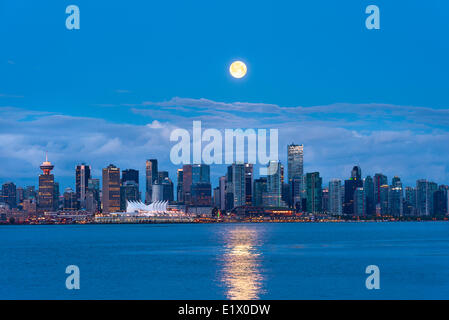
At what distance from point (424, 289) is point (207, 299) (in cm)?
1984

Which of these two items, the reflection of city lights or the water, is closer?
the reflection of city lights

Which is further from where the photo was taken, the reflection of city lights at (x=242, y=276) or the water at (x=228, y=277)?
the water at (x=228, y=277)

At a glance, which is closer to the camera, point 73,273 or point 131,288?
point 131,288
